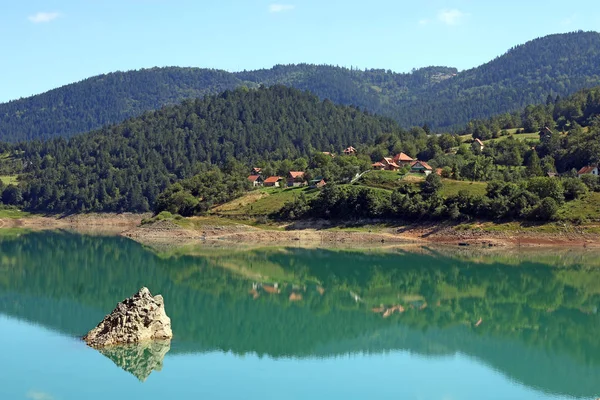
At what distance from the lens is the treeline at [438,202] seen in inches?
2832

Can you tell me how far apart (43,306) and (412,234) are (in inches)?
1664

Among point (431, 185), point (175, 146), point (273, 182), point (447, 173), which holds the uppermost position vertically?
point (175, 146)

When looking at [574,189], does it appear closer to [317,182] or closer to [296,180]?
[317,182]

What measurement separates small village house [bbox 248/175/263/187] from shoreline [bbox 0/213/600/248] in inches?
755

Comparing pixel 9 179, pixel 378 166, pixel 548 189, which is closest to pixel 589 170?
pixel 548 189

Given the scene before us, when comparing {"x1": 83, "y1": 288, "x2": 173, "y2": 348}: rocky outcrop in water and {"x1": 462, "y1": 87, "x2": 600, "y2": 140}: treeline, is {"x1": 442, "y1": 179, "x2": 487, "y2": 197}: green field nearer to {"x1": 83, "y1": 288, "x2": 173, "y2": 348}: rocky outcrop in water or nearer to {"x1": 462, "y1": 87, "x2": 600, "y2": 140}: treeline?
{"x1": 462, "y1": 87, "x2": 600, "y2": 140}: treeline

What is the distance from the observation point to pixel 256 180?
350 ft

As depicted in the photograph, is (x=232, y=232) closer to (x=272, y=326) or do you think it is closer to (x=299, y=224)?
(x=299, y=224)

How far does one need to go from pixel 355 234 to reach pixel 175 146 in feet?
267

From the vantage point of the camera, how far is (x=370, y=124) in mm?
156500

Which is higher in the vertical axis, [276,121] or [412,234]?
[276,121]

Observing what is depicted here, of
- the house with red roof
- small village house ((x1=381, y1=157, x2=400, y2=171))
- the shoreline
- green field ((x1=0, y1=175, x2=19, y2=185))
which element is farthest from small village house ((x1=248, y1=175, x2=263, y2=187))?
green field ((x1=0, y1=175, x2=19, y2=185))

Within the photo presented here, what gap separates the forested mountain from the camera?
13000cm

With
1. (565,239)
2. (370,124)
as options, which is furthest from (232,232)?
(370,124)
